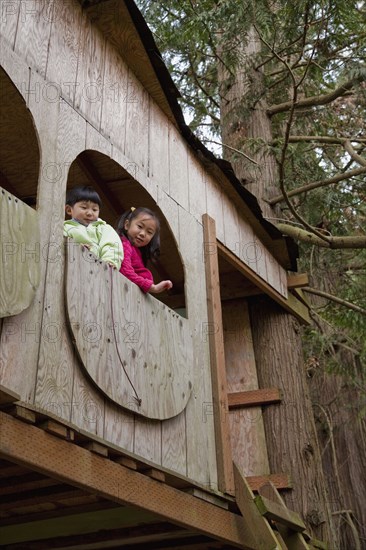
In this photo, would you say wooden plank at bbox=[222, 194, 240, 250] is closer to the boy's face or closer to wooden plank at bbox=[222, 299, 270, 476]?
wooden plank at bbox=[222, 299, 270, 476]

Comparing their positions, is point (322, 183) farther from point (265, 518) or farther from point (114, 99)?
point (265, 518)

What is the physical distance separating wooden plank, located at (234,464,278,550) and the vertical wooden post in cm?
7

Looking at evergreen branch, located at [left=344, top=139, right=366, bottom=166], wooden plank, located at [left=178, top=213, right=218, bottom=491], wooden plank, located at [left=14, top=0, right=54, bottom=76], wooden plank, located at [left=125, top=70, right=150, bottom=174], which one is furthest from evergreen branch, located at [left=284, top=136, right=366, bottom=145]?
wooden plank, located at [left=14, top=0, right=54, bottom=76]

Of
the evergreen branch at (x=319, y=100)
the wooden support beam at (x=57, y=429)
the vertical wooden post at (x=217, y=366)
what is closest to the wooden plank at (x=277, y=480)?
the vertical wooden post at (x=217, y=366)

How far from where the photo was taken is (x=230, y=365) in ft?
24.8

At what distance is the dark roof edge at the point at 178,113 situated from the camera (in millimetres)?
5094

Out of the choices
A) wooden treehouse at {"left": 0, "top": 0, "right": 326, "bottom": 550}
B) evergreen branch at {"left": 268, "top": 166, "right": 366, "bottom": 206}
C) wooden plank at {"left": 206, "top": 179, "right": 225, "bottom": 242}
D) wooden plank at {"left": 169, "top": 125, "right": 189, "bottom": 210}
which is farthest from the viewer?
evergreen branch at {"left": 268, "top": 166, "right": 366, "bottom": 206}

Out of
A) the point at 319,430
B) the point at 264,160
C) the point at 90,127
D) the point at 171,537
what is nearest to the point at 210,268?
the point at 90,127

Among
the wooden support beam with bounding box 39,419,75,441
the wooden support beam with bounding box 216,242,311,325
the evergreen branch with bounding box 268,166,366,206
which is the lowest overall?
the wooden support beam with bounding box 39,419,75,441

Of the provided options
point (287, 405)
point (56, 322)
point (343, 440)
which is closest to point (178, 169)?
point (56, 322)

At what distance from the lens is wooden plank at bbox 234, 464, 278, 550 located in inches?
183

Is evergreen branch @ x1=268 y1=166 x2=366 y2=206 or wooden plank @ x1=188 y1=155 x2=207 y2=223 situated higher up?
evergreen branch @ x1=268 y1=166 x2=366 y2=206

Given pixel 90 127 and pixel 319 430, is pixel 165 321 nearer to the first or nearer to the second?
pixel 90 127

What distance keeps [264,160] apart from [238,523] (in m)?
5.83
